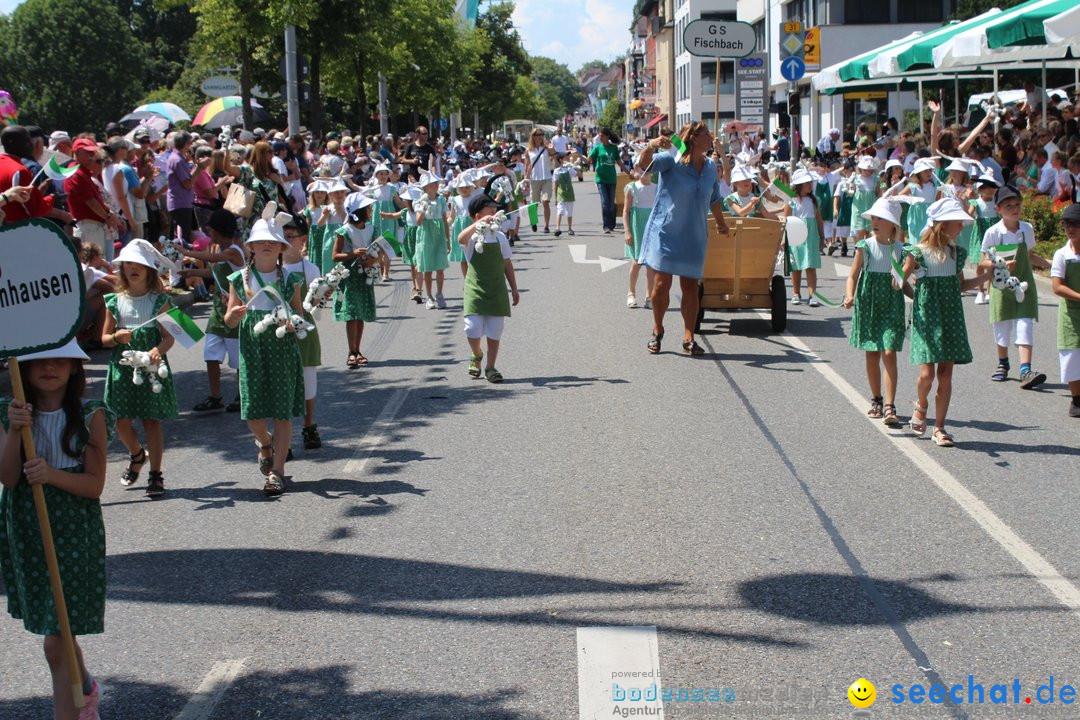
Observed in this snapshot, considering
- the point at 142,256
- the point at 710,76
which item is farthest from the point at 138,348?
the point at 710,76

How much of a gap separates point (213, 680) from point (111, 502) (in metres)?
3.10

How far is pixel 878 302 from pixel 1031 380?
7.02ft

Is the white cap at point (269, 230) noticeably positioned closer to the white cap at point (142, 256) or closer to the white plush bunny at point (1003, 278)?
the white cap at point (142, 256)

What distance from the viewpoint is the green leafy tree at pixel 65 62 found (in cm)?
7725

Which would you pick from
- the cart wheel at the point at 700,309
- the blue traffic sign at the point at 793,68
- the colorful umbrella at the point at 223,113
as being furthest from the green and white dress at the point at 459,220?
the colorful umbrella at the point at 223,113

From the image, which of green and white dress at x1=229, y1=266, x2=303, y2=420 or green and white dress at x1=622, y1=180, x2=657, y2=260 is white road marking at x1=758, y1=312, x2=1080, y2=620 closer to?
green and white dress at x1=229, y1=266, x2=303, y2=420

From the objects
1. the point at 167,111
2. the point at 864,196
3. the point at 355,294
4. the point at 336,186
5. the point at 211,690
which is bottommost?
the point at 211,690

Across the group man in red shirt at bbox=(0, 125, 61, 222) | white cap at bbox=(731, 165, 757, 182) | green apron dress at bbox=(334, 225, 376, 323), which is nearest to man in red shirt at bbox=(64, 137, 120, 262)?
man in red shirt at bbox=(0, 125, 61, 222)

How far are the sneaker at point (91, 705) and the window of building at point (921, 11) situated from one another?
48345 millimetres

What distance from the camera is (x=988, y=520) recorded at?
6.78m

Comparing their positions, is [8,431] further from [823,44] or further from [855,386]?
[823,44]

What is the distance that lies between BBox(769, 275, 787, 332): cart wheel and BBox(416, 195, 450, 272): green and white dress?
4.30 meters

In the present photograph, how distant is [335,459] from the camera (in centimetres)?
853

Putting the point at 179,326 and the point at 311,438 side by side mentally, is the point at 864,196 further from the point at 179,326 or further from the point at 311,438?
the point at 179,326
